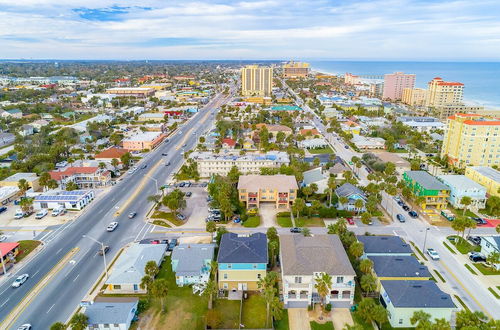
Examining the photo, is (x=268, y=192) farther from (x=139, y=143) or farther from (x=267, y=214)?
(x=139, y=143)

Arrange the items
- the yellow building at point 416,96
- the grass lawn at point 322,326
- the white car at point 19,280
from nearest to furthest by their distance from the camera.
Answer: the grass lawn at point 322,326, the white car at point 19,280, the yellow building at point 416,96

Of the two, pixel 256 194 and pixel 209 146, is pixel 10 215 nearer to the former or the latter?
pixel 256 194

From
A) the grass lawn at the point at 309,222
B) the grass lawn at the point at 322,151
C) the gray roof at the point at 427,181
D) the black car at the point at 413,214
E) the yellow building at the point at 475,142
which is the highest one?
the yellow building at the point at 475,142

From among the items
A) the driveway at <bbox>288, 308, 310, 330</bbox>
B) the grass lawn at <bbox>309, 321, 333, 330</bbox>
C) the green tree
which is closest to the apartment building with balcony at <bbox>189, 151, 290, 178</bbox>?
the driveway at <bbox>288, 308, 310, 330</bbox>

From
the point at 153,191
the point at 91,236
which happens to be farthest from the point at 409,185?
the point at 91,236

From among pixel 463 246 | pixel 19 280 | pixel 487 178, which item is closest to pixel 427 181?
pixel 487 178

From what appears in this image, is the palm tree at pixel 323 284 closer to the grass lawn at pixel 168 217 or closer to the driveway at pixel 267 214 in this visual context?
the driveway at pixel 267 214

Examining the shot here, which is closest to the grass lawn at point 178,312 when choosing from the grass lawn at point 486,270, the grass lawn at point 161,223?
the grass lawn at point 161,223
